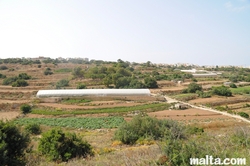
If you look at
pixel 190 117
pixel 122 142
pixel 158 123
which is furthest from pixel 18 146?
pixel 190 117

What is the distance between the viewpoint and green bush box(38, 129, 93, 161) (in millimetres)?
10310

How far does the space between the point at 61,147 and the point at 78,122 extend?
15.8 m

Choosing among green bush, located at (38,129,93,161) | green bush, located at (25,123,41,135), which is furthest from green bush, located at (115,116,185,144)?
green bush, located at (25,123,41,135)

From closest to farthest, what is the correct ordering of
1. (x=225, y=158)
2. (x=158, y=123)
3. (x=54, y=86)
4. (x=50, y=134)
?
(x=225, y=158)
(x=50, y=134)
(x=158, y=123)
(x=54, y=86)

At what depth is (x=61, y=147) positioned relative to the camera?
427 inches

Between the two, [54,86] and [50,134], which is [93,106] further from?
[50,134]

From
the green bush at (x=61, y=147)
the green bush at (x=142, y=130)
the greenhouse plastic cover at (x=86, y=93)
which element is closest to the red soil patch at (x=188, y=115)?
the greenhouse plastic cover at (x=86, y=93)

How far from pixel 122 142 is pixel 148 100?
2553 cm

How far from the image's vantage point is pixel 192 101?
39625mm

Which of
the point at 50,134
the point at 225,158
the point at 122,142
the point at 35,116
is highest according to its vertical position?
the point at 225,158

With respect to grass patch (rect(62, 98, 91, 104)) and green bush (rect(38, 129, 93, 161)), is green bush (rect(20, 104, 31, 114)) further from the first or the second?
green bush (rect(38, 129, 93, 161))

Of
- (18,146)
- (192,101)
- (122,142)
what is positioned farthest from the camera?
(192,101)

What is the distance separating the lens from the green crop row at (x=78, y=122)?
24.7 metres

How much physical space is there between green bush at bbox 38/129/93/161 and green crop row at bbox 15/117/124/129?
12.8m
